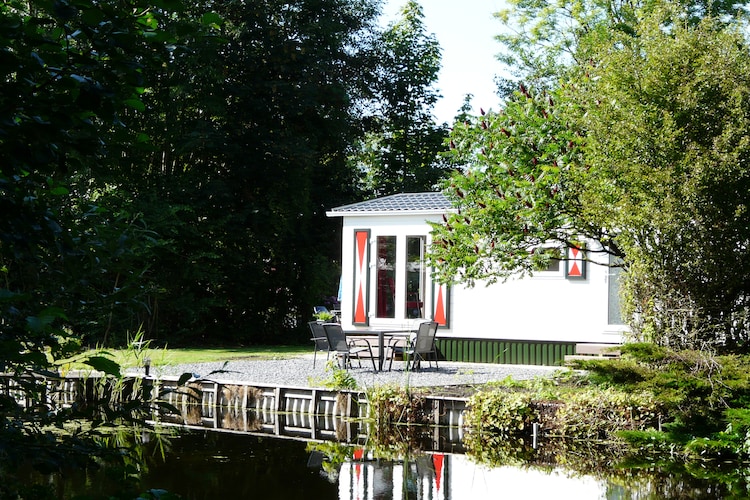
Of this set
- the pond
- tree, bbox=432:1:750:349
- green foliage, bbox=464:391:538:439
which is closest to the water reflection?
the pond

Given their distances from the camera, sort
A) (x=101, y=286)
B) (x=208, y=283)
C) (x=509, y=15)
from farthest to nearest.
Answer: (x=509, y=15) < (x=208, y=283) < (x=101, y=286)

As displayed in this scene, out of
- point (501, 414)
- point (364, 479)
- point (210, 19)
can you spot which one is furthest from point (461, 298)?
point (210, 19)

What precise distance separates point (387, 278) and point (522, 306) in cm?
253

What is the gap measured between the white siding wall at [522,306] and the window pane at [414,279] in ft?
0.40

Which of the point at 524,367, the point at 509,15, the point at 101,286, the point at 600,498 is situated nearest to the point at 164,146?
the point at 524,367

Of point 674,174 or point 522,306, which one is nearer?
point 674,174

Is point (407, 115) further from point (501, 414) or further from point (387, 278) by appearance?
point (501, 414)

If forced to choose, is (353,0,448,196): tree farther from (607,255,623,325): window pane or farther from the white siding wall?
(607,255,623,325): window pane

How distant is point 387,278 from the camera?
16.4m

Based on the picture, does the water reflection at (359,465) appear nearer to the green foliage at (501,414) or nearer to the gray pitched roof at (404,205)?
the green foliage at (501,414)

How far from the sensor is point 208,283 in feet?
72.0

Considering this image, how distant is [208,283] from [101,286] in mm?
19290

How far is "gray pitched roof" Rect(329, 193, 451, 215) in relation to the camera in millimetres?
15719

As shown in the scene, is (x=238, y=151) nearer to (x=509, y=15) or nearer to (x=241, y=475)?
(x=509, y=15)
